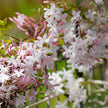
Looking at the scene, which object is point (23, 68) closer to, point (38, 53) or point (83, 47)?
point (38, 53)

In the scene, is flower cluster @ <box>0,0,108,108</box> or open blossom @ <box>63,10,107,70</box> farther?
open blossom @ <box>63,10,107,70</box>

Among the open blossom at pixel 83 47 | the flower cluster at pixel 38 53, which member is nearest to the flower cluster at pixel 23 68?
the flower cluster at pixel 38 53

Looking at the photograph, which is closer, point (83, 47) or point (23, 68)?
point (23, 68)

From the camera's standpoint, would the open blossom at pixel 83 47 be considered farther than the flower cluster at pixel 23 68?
Yes

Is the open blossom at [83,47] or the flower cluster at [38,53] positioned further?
the open blossom at [83,47]

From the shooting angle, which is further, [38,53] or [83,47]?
[83,47]

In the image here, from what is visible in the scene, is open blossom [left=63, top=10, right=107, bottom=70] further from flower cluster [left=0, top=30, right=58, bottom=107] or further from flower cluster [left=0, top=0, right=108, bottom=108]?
flower cluster [left=0, top=30, right=58, bottom=107]

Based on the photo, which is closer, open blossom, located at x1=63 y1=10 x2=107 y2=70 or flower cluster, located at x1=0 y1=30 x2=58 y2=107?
flower cluster, located at x1=0 y1=30 x2=58 y2=107

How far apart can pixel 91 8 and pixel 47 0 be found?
8.8 inches

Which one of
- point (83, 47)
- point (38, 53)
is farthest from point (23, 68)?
point (83, 47)

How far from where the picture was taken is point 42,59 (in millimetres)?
534

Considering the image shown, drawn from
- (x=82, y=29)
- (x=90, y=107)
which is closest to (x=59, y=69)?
(x=90, y=107)

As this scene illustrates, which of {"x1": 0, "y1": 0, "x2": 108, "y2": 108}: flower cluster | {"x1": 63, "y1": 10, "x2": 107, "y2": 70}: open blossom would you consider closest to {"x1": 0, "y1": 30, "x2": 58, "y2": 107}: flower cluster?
{"x1": 0, "y1": 0, "x2": 108, "y2": 108}: flower cluster

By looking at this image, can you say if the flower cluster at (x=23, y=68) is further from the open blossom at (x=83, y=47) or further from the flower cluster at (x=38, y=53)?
the open blossom at (x=83, y=47)
